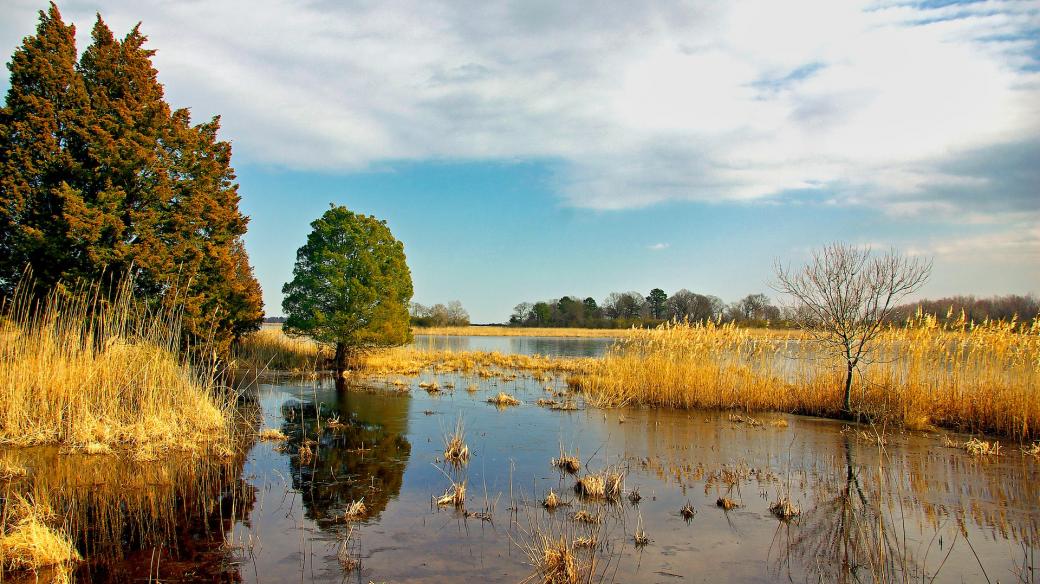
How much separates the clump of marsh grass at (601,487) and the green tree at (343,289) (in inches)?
588

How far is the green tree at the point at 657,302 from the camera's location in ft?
286

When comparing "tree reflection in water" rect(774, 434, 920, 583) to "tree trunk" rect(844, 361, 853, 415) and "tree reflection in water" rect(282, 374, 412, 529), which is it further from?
"tree trunk" rect(844, 361, 853, 415)

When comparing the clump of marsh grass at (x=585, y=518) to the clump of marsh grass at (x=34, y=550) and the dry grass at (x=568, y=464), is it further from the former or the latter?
the clump of marsh grass at (x=34, y=550)

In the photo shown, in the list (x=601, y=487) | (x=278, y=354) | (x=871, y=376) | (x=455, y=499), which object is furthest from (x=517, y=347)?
(x=455, y=499)

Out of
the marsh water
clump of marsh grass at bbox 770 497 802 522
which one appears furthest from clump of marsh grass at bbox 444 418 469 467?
clump of marsh grass at bbox 770 497 802 522

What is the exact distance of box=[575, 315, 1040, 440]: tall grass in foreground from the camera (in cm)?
1179

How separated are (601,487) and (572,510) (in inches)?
28.1

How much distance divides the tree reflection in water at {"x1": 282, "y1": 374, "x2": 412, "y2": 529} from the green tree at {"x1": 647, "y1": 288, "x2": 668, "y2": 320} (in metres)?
75.3

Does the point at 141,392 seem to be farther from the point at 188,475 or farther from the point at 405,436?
the point at 405,436

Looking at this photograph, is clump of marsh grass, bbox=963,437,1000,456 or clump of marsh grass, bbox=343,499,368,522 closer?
clump of marsh grass, bbox=343,499,368,522

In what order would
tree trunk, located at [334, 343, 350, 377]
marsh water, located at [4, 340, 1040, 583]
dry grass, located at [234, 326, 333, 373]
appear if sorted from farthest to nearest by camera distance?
1. dry grass, located at [234, 326, 333, 373]
2. tree trunk, located at [334, 343, 350, 377]
3. marsh water, located at [4, 340, 1040, 583]

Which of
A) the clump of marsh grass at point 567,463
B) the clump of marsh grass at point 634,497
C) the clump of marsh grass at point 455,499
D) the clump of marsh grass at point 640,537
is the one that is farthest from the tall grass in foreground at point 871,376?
the clump of marsh grass at point 640,537

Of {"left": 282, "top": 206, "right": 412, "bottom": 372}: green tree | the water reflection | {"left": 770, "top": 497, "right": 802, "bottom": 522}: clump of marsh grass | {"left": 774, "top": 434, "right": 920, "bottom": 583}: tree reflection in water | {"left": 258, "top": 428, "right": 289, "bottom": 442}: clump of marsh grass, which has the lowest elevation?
{"left": 774, "top": 434, "right": 920, "bottom": 583}: tree reflection in water

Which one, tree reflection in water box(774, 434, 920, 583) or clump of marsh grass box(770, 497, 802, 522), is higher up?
clump of marsh grass box(770, 497, 802, 522)
